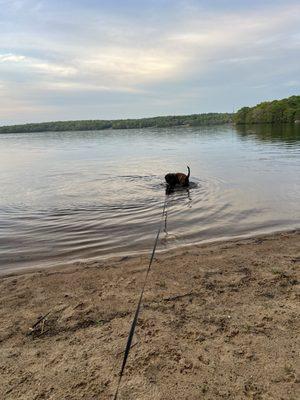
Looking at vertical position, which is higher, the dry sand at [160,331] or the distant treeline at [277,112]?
the distant treeline at [277,112]

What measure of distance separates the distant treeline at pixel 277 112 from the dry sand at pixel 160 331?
114 metres

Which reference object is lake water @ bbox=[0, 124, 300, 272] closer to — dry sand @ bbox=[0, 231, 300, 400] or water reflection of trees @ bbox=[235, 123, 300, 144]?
dry sand @ bbox=[0, 231, 300, 400]

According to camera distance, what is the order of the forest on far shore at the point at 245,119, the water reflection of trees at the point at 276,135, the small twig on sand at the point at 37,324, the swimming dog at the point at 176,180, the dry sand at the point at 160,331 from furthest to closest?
the forest on far shore at the point at 245,119
the water reflection of trees at the point at 276,135
the swimming dog at the point at 176,180
the small twig on sand at the point at 37,324
the dry sand at the point at 160,331

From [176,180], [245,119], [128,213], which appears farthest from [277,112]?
[128,213]

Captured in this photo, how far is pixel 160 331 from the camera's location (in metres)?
4.48

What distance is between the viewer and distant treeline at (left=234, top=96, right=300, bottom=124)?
365 feet

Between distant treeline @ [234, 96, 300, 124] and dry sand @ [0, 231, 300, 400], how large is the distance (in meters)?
114

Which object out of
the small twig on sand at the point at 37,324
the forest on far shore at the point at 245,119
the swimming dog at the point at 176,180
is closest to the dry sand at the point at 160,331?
the small twig on sand at the point at 37,324

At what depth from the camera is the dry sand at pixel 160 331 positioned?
356 centimetres

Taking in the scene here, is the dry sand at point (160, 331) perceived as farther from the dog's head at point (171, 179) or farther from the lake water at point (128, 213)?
the dog's head at point (171, 179)

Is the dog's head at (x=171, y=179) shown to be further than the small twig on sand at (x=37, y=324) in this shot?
Yes

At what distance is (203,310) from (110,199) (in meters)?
10.1

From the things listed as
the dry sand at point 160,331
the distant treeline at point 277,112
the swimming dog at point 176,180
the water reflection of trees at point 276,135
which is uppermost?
the distant treeline at point 277,112

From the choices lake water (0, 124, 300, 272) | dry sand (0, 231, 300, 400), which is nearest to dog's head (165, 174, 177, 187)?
lake water (0, 124, 300, 272)
